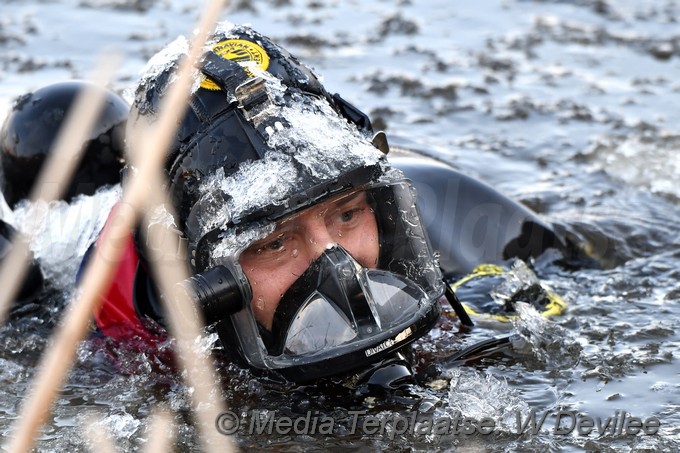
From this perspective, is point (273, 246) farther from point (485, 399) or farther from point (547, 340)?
point (547, 340)

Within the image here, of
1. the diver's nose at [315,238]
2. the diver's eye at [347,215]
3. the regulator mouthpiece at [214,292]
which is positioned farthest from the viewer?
the diver's eye at [347,215]

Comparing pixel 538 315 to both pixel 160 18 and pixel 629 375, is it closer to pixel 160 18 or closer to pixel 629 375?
pixel 629 375

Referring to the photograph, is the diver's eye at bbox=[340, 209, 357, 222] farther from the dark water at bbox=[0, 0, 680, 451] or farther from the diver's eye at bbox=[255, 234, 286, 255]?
the dark water at bbox=[0, 0, 680, 451]

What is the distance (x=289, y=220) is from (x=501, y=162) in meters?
3.27

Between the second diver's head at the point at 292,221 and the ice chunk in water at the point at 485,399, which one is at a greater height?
the second diver's head at the point at 292,221

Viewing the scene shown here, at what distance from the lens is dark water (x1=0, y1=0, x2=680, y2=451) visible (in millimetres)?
3299

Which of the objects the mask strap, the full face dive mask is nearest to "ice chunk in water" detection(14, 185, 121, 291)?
the full face dive mask

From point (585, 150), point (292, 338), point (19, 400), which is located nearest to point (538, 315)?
point (292, 338)

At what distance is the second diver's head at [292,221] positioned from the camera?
10.1ft

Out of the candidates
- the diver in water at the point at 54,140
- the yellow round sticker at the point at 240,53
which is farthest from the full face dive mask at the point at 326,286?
the diver in water at the point at 54,140

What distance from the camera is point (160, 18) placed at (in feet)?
29.9

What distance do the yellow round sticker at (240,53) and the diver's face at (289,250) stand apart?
515 mm

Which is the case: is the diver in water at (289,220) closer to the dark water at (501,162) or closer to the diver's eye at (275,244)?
the diver's eye at (275,244)

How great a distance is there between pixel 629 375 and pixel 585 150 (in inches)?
122
